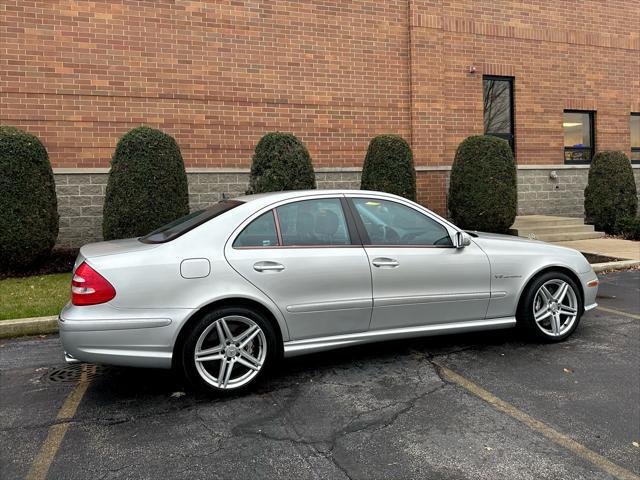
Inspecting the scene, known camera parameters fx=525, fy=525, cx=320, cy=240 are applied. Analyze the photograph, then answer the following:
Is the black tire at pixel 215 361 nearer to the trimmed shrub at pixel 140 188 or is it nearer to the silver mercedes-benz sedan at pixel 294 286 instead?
the silver mercedes-benz sedan at pixel 294 286

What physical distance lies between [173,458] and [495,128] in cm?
1234

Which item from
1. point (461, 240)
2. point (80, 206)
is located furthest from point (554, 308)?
point (80, 206)

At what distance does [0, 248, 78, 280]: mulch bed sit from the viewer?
321 inches

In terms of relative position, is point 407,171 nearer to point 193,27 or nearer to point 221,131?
point 221,131

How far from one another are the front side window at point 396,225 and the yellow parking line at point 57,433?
8.19ft

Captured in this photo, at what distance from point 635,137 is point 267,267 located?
49.2 ft

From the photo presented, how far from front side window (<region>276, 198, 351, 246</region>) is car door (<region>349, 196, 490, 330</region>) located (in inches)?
6.5

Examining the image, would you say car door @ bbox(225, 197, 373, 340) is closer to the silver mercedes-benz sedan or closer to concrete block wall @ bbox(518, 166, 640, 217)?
the silver mercedes-benz sedan

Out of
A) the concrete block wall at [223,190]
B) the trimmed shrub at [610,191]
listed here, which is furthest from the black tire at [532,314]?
the trimmed shrub at [610,191]

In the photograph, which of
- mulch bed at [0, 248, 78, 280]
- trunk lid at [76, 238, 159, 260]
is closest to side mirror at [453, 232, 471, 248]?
trunk lid at [76, 238, 159, 260]

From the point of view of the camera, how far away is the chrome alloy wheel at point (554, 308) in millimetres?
4820

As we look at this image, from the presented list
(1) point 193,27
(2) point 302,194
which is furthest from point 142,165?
(2) point 302,194

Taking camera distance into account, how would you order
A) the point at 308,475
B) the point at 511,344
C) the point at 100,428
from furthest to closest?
the point at 511,344
the point at 100,428
the point at 308,475

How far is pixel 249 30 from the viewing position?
10.7 metres
